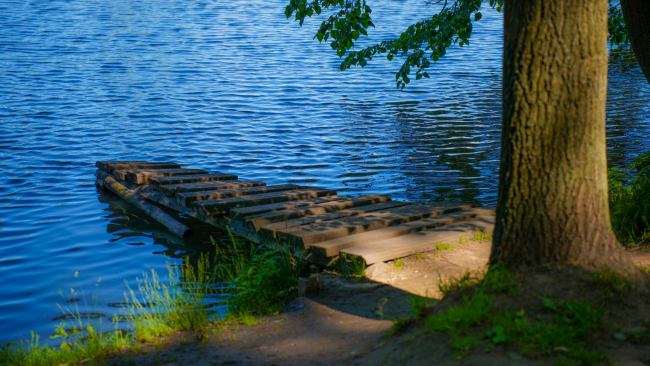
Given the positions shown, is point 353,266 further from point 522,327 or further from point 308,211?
point 522,327

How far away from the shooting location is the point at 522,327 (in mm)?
3268

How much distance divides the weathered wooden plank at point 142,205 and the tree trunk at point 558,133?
526cm

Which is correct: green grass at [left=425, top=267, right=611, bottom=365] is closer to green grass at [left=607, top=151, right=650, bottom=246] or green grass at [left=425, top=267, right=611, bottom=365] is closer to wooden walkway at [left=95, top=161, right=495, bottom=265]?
wooden walkway at [left=95, top=161, right=495, bottom=265]

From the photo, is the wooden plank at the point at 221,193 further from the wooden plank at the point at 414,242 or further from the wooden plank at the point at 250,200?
the wooden plank at the point at 414,242

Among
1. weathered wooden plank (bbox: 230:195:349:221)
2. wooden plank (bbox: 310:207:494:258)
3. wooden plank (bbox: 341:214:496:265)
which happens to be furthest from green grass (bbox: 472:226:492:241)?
weathered wooden plank (bbox: 230:195:349:221)

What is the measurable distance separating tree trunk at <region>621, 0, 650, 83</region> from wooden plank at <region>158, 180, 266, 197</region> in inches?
220

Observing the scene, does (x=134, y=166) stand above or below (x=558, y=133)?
below

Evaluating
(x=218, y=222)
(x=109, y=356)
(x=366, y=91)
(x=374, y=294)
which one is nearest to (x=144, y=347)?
(x=109, y=356)

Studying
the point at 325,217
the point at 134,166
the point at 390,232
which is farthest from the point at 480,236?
the point at 134,166

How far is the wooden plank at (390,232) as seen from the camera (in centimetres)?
564

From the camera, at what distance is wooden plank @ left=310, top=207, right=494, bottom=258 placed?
5645mm

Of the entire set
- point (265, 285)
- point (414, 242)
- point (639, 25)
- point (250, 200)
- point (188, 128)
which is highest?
point (639, 25)

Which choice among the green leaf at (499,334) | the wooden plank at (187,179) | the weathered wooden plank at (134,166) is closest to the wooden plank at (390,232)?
the green leaf at (499,334)

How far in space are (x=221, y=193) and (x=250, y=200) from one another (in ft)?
2.10
